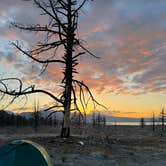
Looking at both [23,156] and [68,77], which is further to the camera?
[68,77]

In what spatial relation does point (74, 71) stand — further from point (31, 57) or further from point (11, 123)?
point (11, 123)

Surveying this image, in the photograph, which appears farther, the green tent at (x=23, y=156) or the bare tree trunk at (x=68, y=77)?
the bare tree trunk at (x=68, y=77)

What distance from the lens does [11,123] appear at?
317 ft

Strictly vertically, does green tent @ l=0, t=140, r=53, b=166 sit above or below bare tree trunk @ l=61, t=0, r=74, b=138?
below

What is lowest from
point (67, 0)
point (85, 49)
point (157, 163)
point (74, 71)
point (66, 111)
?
point (157, 163)

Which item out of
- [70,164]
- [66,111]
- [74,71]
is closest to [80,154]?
[70,164]

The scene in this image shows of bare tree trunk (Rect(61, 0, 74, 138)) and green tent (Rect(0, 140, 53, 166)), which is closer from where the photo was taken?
green tent (Rect(0, 140, 53, 166))

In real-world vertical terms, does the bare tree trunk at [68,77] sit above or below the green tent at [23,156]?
above

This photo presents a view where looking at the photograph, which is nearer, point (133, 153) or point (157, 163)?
point (157, 163)

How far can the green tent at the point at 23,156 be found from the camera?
907cm

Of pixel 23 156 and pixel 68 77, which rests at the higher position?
pixel 68 77

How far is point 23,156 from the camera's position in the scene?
9.11m

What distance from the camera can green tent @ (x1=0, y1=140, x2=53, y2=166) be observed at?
9.07 metres

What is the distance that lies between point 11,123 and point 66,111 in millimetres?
77899
